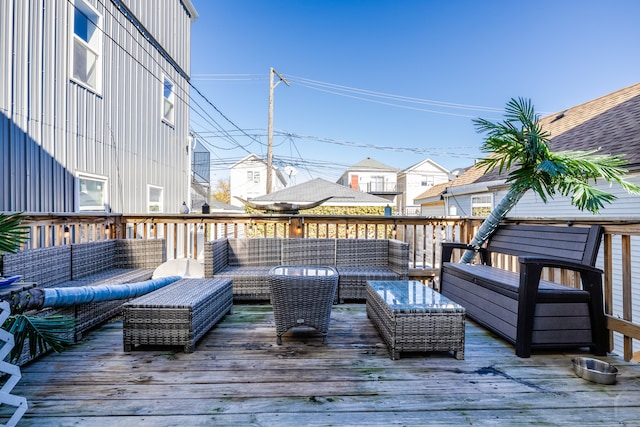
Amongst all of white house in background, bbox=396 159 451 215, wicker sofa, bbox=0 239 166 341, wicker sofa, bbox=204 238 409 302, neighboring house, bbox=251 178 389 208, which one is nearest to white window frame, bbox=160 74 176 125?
neighboring house, bbox=251 178 389 208

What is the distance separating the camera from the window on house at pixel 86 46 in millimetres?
4629

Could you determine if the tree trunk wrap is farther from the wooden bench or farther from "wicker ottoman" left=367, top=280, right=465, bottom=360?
"wicker ottoman" left=367, top=280, right=465, bottom=360

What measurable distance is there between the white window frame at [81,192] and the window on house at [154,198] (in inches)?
53.4

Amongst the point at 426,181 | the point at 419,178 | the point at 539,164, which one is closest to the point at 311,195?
the point at 539,164

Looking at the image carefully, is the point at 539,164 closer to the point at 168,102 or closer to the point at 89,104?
the point at 89,104

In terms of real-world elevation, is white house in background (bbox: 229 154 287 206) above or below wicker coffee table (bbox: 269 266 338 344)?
above

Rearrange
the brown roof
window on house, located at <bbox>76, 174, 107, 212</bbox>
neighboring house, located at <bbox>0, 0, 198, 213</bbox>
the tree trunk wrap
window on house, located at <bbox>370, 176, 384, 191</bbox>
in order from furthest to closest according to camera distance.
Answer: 1. window on house, located at <bbox>370, 176, 384, 191</bbox>
2. the brown roof
3. window on house, located at <bbox>76, 174, 107, 212</bbox>
4. neighboring house, located at <bbox>0, 0, 198, 213</bbox>
5. the tree trunk wrap

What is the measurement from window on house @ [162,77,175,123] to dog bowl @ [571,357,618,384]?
26.7 ft

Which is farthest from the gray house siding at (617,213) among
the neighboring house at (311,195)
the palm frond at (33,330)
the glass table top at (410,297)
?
the palm frond at (33,330)

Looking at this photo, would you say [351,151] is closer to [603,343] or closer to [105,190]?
[105,190]

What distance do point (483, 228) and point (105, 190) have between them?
230 inches

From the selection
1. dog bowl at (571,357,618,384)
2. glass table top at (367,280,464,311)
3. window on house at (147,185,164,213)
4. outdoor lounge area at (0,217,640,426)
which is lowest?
outdoor lounge area at (0,217,640,426)

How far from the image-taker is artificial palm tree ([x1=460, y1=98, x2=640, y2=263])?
288cm

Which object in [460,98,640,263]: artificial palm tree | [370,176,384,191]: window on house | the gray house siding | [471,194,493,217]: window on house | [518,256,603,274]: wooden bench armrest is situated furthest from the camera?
[370,176,384,191]: window on house
